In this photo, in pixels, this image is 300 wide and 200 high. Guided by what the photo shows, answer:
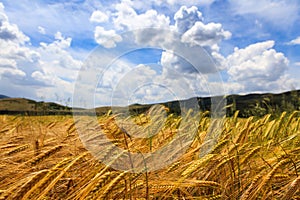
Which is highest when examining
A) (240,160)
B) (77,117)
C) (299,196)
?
(77,117)

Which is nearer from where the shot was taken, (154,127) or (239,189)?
(239,189)

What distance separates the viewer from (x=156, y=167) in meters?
1.67

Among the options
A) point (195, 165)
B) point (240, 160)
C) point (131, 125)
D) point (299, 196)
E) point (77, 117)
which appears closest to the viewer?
point (195, 165)

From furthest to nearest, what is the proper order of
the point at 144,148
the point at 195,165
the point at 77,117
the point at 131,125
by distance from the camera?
the point at 131,125 → the point at 77,117 → the point at 144,148 → the point at 195,165

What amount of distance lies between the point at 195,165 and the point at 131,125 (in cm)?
178

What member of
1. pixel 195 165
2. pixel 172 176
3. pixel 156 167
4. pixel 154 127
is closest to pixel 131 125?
pixel 154 127

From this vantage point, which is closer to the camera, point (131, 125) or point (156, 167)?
point (156, 167)

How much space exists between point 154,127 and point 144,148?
1.66 feet

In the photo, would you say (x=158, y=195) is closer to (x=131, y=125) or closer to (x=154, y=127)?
(x=154, y=127)

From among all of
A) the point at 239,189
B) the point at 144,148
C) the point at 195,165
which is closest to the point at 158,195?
the point at 195,165

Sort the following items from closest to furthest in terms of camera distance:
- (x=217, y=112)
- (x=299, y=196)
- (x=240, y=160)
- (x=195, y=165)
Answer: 1. (x=195, y=165)
2. (x=299, y=196)
3. (x=240, y=160)
4. (x=217, y=112)

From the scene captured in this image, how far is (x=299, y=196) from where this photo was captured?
137 centimetres

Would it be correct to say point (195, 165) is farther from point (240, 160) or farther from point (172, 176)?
point (240, 160)

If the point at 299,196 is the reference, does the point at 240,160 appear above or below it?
above
